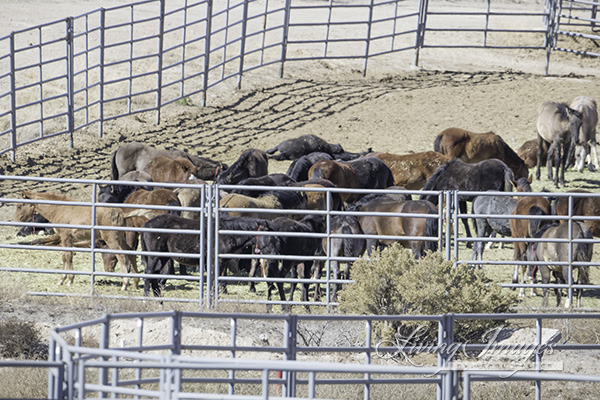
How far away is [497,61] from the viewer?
26.9 meters

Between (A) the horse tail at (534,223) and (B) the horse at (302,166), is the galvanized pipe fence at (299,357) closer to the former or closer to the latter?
(A) the horse tail at (534,223)

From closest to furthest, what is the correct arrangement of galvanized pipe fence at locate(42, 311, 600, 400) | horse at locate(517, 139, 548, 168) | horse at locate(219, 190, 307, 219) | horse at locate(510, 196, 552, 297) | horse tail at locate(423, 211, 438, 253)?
1. galvanized pipe fence at locate(42, 311, 600, 400)
2. horse tail at locate(423, 211, 438, 253)
3. horse at locate(510, 196, 552, 297)
4. horse at locate(219, 190, 307, 219)
5. horse at locate(517, 139, 548, 168)

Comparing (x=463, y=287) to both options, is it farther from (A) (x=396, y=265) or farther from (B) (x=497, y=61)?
(B) (x=497, y=61)

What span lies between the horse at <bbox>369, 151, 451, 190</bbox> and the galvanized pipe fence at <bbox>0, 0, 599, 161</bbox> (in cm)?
567

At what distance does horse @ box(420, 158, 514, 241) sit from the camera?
15.9 metres

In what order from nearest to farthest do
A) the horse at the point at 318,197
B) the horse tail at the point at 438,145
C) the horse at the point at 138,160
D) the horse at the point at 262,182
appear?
the horse at the point at 262,182 < the horse at the point at 318,197 < the horse at the point at 138,160 < the horse tail at the point at 438,145

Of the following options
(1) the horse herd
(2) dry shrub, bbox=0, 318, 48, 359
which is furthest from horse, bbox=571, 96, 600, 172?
(2) dry shrub, bbox=0, 318, 48, 359

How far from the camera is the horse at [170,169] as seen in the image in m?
16.9

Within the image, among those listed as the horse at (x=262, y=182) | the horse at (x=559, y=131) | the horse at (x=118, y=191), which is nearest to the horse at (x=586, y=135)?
the horse at (x=559, y=131)

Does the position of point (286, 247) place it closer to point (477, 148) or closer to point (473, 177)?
point (473, 177)

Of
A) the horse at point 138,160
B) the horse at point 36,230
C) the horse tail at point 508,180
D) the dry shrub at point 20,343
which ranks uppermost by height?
the horse at point 138,160

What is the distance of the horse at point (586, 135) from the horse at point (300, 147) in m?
5.07

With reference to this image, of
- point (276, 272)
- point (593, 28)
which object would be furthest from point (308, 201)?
point (593, 28)

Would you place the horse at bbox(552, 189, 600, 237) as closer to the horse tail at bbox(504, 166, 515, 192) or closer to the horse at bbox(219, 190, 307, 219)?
the horse tail at bbox(504, 166, 515, 192)
